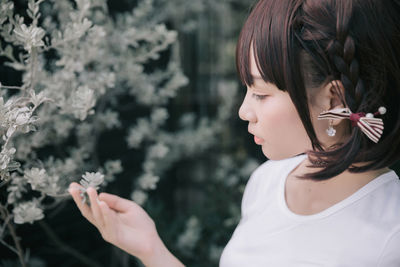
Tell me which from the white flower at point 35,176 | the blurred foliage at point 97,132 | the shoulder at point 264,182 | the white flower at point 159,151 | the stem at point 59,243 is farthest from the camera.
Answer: the white flower at point 159,151

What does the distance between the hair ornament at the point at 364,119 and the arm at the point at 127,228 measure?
64 cm

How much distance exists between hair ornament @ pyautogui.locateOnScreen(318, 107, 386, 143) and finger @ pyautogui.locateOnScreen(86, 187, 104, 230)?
66 centimetres

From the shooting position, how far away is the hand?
124cm

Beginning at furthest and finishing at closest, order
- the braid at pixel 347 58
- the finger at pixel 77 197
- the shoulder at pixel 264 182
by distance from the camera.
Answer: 1. the shoulder at pixel 264 182
2. the finger at pixel 77 197
3. the braid at pixel 347 58

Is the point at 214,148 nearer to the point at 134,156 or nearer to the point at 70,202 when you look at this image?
the point at 134,156

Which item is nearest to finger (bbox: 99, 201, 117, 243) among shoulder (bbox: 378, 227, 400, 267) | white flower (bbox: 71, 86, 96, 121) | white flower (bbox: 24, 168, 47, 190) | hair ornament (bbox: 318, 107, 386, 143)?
white flower (bbox: 24, 168, 47, 190)

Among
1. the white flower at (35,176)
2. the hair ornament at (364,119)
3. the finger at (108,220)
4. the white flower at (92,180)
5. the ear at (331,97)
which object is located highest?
the ear at (331,97)

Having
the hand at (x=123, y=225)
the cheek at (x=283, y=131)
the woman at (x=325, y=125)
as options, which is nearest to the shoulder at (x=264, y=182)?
the woman at (x=325, y=125)

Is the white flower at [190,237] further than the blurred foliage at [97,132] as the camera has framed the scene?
Yes

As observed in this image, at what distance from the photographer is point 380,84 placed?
1134 millimetres

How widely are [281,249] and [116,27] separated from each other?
58.1 inches

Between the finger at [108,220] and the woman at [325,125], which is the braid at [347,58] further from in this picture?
the finger at [108,220]

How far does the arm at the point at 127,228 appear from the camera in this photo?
125 centimetres

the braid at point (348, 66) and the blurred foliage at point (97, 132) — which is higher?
the braid at point (348, 66)
